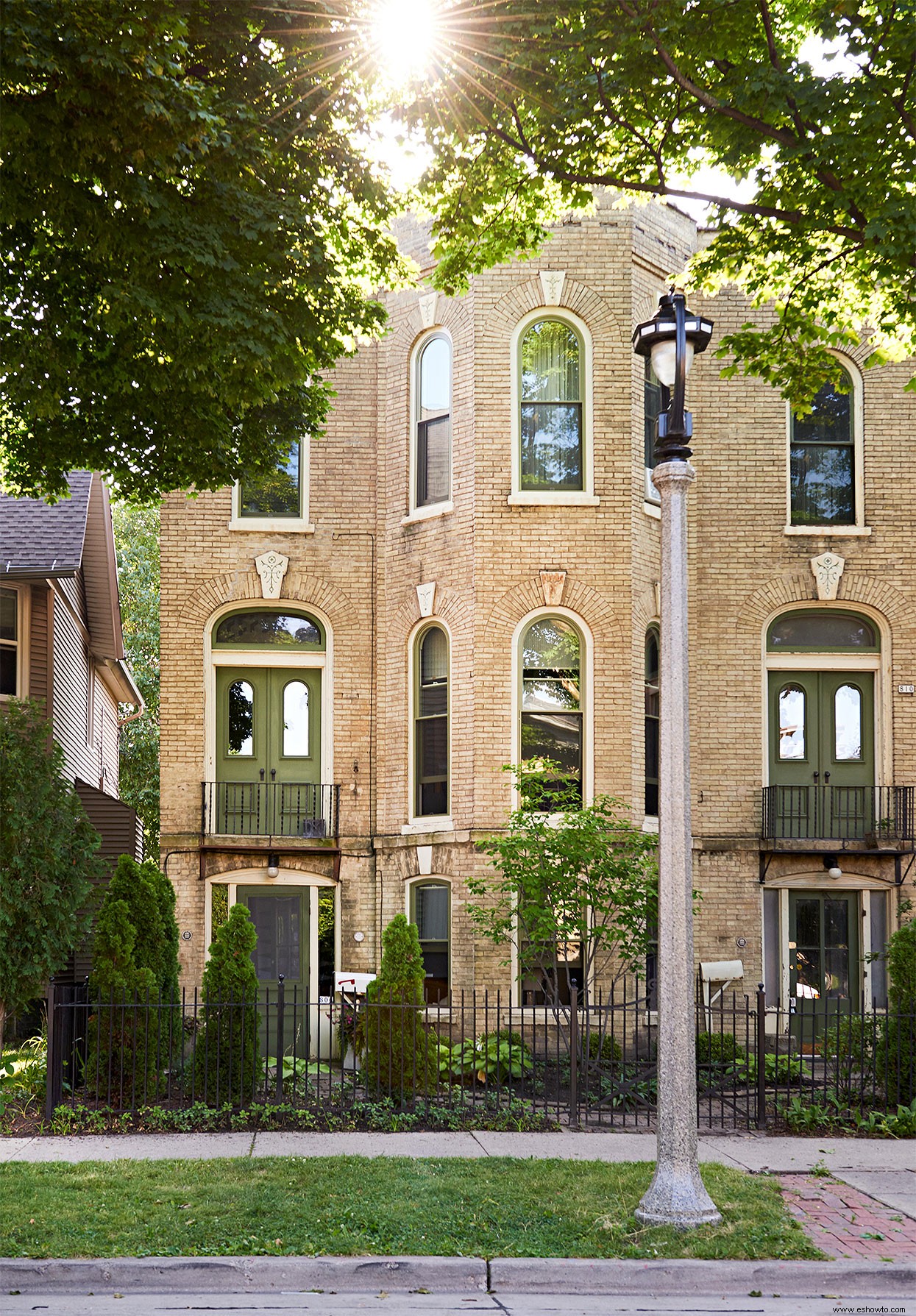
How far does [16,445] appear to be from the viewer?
44.2 ft

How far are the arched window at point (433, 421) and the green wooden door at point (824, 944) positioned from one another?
284 inches

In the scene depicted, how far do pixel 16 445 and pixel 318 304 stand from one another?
3.59 m

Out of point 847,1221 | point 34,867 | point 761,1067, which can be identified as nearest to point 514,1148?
point 761,1067

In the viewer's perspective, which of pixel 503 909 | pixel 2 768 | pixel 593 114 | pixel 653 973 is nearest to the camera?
pixel 593 114

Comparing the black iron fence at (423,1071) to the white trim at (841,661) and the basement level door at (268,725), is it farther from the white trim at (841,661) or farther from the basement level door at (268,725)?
the white trim at (841,661)

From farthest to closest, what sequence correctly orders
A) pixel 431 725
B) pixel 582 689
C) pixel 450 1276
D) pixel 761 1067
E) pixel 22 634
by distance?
pixel 22 634 → pixel 431 725 → pixel 582 689 → pixel 761 1067 → pixel 450 1276

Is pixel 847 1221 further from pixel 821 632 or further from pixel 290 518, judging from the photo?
pixel 290 518

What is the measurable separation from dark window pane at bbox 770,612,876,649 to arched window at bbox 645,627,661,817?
5.90 ft

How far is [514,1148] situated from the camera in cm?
1138

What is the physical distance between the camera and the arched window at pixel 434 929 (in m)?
17.3

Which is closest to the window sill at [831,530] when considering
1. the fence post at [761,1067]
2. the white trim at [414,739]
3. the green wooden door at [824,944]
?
the green wooden door at [824,944]

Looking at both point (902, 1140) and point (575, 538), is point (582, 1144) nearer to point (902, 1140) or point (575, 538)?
point (902, 1140)

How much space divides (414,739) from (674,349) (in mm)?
9633

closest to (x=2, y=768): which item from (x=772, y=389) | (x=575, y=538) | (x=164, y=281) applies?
(x=164, y=281)
